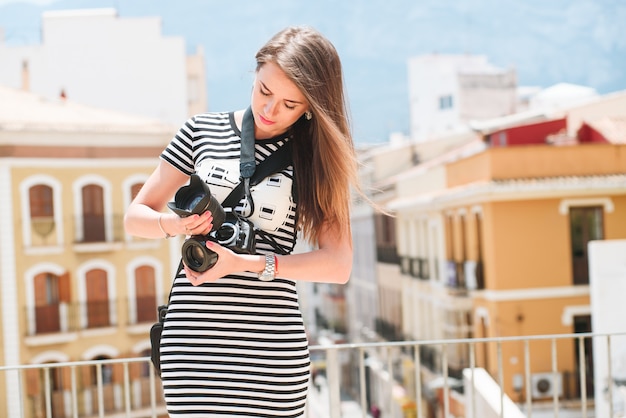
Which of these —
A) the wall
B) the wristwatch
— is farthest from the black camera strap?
the wall

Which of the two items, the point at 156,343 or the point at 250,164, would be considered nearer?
the point at 250,164

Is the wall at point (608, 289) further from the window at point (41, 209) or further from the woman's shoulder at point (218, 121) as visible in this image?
the window at point (41, 209)

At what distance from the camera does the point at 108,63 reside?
3272cm

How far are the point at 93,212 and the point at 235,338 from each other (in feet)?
69.4

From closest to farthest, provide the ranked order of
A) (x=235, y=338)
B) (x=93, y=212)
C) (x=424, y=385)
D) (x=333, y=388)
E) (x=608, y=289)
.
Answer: (x=235, y=338)
(x=333, y=388)
(x=608, y=289)
(x=93, y=212)
(x=424, y=385)

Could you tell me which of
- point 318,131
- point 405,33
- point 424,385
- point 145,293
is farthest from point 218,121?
point 405,33

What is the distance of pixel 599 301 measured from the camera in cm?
1200

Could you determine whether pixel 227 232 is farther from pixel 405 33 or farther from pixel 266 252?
pixel 405 33

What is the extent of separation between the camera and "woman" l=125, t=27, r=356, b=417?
6.67 ft

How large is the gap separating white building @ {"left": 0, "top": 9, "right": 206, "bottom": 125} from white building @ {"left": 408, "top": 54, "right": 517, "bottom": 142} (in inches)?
528

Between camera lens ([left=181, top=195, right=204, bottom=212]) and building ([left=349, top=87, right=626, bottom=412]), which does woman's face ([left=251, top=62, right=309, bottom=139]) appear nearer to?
camera lens ([left=181, top=195, right=204, bottom=212])

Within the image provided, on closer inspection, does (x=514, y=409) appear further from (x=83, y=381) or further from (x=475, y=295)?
(x=83, y=381)

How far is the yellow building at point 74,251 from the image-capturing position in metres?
21.2

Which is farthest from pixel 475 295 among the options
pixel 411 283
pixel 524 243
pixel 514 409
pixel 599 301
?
pixel 514 409
